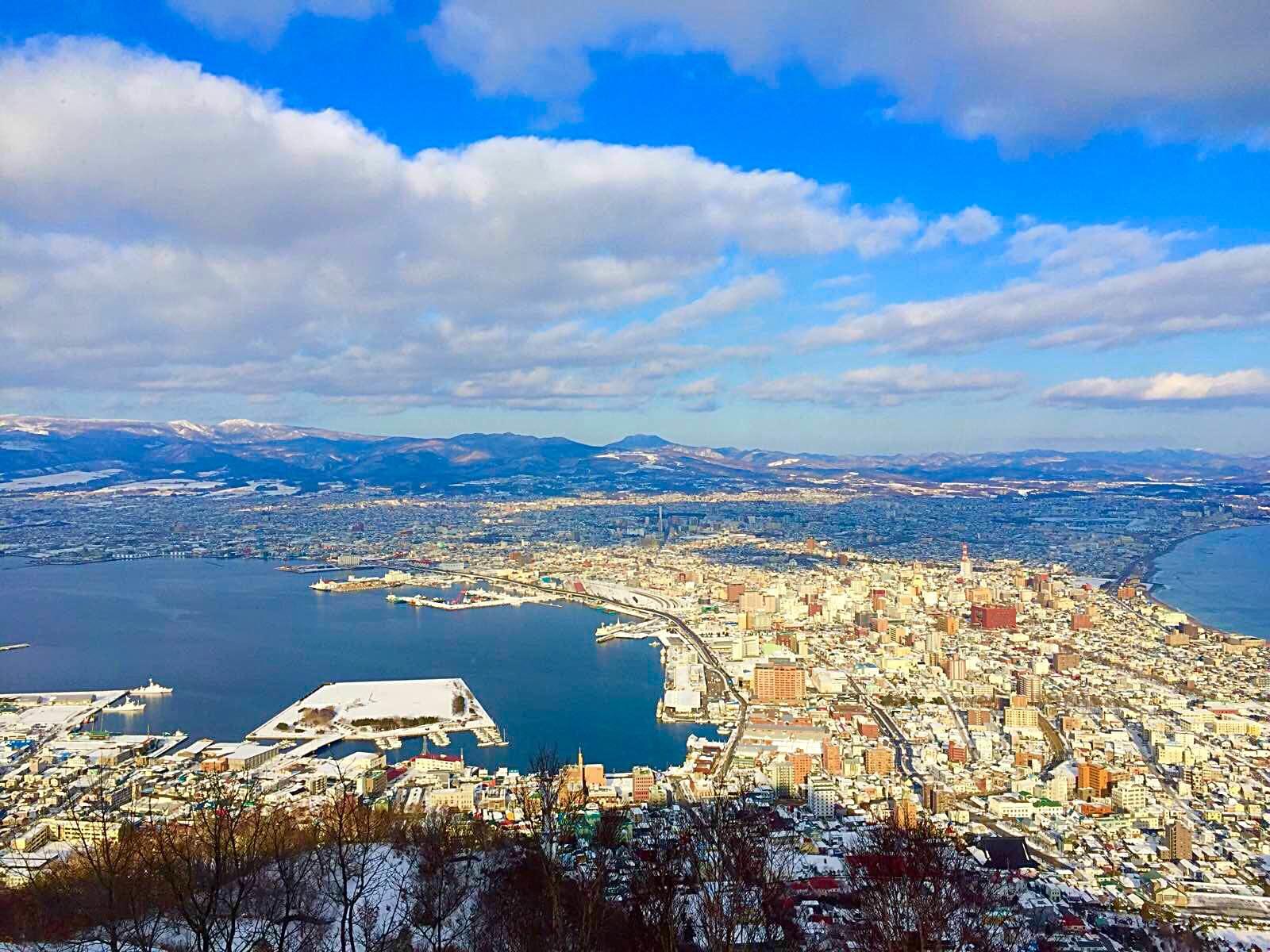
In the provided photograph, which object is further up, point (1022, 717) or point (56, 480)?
point (56, 480)

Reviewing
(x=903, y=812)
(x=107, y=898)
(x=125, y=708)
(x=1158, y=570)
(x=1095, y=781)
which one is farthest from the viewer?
(x=1158, y=570)

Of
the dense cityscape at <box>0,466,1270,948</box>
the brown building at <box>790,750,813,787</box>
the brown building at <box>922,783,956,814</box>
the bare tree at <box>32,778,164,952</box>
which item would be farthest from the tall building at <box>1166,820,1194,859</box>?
the bare tree at <box>32,778,164,952</box>

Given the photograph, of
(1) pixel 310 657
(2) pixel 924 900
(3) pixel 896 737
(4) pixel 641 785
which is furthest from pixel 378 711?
(2) pixel 924 900

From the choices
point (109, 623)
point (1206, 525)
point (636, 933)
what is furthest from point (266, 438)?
point (636, 933)

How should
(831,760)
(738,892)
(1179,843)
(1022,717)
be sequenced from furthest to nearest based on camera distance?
(1022,717)
(831,760)
(1179,843)
(738,892)

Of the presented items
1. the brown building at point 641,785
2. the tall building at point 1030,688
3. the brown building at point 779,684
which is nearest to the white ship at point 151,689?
the brown building at point 641,785

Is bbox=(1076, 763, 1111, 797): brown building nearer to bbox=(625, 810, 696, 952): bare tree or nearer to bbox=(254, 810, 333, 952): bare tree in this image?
bbox=(625, 810, 696, 952): bare tree

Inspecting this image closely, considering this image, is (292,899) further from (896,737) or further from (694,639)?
(694,639)

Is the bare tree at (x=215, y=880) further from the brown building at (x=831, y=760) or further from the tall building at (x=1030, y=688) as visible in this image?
the tall building at (x=1030, y=688)
